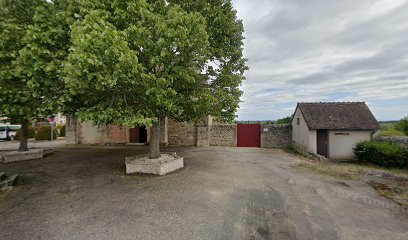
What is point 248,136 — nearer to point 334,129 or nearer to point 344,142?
point 334,129

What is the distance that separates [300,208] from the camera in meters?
7.15

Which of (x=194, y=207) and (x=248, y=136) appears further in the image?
(x=248, y=136)

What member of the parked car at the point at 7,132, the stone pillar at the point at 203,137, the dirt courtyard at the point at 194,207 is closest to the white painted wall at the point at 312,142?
the dirt courtyard at the point at 194,207

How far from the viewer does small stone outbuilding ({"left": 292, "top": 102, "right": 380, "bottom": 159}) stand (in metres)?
17.4

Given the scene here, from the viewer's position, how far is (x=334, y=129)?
17.4m

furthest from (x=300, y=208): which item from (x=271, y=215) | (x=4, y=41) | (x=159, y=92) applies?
(x=4, y=41)

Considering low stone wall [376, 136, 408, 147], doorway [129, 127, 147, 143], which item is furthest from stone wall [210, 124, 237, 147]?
low stone wall [376, 136, 408, 147]

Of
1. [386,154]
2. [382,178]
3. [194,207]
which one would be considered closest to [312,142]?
[386,154]

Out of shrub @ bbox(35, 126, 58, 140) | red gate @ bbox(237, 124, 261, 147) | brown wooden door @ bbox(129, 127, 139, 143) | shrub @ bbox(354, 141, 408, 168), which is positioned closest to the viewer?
shrub @ bbox(354, 141, 408, 168)

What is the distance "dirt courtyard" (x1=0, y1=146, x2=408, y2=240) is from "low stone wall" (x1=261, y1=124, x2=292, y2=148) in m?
9.89

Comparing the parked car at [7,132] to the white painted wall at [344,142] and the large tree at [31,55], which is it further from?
the white painted wall at [344,142]

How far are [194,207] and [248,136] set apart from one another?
1478 centimetres

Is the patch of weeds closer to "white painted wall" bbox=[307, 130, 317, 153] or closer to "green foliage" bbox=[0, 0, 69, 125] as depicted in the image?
"white painted wall" bbox=[307, 130, 317, 153]

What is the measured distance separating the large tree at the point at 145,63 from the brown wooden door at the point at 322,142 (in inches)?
427
